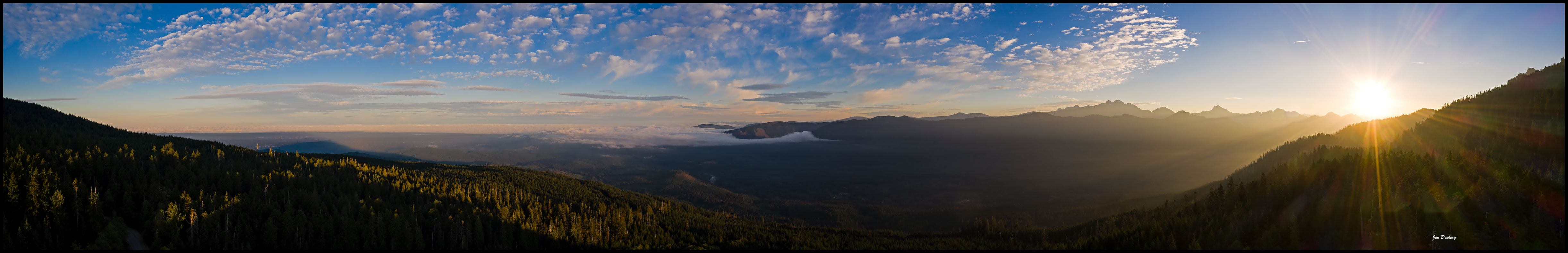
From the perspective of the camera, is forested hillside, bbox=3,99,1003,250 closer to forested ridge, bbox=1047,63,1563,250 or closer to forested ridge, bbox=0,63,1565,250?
forested ridge, bbox=0,63,1565,250

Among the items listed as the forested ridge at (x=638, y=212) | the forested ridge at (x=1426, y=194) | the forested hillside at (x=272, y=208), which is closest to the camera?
the forested ridge at (x=1426, y=194)

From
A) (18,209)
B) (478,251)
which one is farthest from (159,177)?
(478,251)

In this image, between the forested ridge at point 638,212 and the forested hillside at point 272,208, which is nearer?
the forested ridge at point 638,212

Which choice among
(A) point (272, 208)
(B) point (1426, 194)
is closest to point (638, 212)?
(A) point (272, 208)

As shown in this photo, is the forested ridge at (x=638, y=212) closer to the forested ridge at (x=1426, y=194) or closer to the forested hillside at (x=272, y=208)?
the forested ridge at (x=1426, y=194)

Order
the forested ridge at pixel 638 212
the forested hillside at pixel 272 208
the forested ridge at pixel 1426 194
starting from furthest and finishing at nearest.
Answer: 1. the forested hillside at pixel 272 208
2. the forested ridge at pixel 638 212
3. the forested ridge at pixel 1426 194

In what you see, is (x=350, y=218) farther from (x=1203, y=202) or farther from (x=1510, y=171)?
(x=1203, y=202)

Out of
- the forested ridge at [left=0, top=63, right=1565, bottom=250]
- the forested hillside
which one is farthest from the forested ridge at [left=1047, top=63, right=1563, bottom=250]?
the forested hillside

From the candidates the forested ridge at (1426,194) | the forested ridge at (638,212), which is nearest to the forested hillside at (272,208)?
the forested ridge at (638,212)

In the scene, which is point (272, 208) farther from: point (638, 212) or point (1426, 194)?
point (1426, 194)
